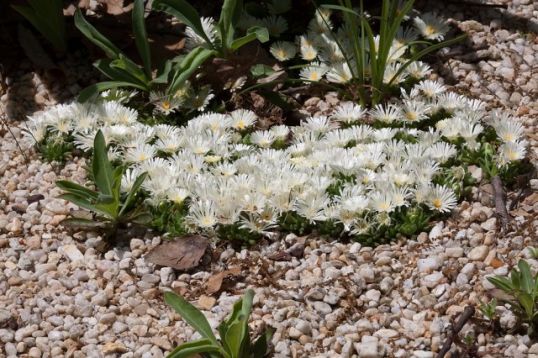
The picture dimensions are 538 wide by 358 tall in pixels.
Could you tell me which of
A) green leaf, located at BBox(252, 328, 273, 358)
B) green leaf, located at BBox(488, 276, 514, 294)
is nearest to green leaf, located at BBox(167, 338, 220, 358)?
green leaf, located at BBox(252, 328, 273, 358)

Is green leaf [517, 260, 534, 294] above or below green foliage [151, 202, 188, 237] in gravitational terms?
above

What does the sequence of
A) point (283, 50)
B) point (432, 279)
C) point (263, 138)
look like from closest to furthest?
1. point (432, 279)
2. point (263, 138)
3. point (283, 50)

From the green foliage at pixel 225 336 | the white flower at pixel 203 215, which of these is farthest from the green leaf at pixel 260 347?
the white flower at pixel 203 215

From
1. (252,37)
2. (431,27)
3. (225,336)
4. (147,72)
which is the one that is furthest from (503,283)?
(147,72)

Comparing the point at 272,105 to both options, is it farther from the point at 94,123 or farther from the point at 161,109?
the point at 94,123

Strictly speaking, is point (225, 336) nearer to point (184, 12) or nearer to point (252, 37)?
point (252, 37)

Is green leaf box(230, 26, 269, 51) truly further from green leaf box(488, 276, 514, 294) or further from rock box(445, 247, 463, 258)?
green leaf box(488, 276, 514, 294)
